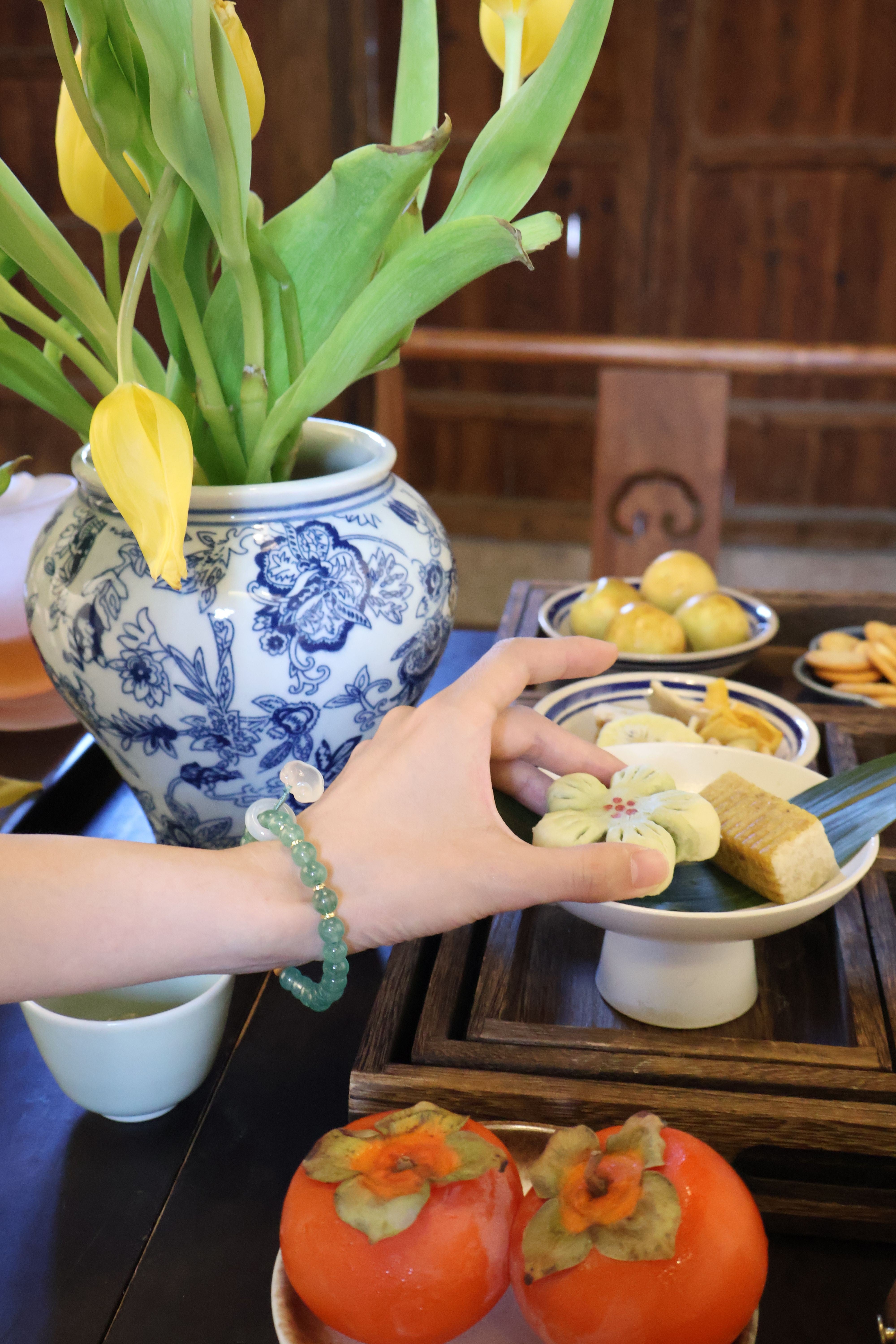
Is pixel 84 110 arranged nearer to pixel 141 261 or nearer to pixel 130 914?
pixel 141 261

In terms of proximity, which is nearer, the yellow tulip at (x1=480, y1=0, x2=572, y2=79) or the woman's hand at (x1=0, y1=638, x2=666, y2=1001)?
the woman's hand at (x1=0, y1=638, x2=666, y2=1001)

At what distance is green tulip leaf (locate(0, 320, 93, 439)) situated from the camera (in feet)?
2.24

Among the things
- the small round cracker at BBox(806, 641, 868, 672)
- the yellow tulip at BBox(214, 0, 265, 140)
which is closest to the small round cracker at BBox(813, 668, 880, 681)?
the small round cracker at BBox(806, 641, 868, 672)

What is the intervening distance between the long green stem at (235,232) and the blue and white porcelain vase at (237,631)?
0.06 meters

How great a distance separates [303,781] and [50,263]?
335mm

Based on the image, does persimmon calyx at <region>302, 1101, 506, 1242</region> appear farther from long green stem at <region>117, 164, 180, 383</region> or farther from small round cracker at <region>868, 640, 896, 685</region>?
small round cracker at <region>868, 640, 896, 685</region>

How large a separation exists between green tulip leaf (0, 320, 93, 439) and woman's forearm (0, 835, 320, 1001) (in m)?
0.31

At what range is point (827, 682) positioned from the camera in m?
1.04

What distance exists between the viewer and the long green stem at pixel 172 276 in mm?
582

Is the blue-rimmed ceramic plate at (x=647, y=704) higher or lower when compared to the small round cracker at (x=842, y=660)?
higher

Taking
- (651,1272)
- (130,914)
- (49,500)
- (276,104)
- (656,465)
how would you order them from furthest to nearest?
1. (276,104)
2. (656,465)
3. (49,500)
4. (130,914)
5. (651,1272)

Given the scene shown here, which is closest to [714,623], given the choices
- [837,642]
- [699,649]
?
[699,649]

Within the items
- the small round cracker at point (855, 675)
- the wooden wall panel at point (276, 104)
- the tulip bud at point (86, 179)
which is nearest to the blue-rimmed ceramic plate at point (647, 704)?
the small round cracker at point (855, 675)

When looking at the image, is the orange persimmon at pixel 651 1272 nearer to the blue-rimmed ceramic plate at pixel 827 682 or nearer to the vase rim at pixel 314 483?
the vase rim at pixel 314 483
